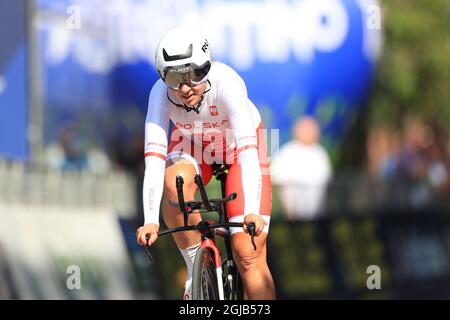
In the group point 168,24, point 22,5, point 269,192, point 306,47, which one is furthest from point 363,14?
point 269,192

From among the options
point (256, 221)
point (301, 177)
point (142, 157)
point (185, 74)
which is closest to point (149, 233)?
point (256, 221)

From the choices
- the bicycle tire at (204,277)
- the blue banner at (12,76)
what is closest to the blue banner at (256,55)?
the blue banner at (12,76)

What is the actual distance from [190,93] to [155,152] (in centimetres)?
52

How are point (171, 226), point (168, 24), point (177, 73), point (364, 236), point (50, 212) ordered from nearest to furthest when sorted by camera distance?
point (177, 73), point (171, 226), point (50, 212), point (364, 236), point (168, 24)

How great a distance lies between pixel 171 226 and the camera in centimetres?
891

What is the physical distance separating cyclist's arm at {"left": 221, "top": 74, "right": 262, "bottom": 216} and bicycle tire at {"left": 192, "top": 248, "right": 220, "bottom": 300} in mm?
410

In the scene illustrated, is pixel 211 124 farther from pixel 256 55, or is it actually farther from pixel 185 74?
pixel 256 55

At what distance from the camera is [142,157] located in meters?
16.0

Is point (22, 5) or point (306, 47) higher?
point (306, 47)

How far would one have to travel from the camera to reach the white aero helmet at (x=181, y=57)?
27.0 ft

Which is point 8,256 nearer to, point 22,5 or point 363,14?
point 22,5

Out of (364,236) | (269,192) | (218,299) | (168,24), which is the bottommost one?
(218,299)

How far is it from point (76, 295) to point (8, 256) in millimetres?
1288

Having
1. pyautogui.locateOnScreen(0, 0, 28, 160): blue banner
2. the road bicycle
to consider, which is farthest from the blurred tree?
the road bicycle
